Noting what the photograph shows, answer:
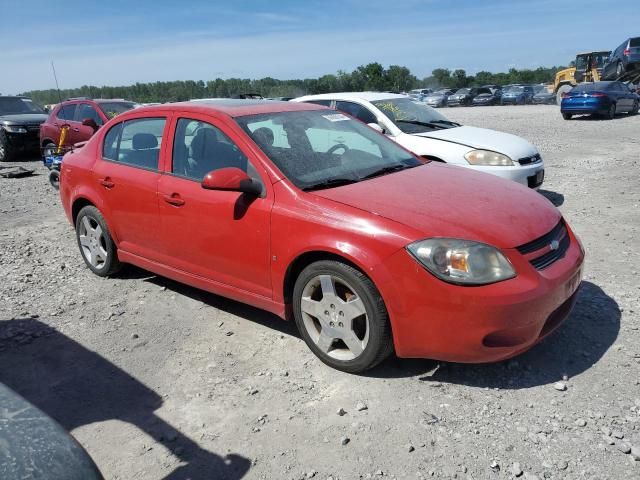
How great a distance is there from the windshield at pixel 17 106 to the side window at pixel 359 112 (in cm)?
1159

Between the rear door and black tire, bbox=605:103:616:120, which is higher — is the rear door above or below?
above

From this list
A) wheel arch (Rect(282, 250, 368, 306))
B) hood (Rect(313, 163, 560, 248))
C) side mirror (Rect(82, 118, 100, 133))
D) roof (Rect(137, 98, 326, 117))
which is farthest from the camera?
side mirror (Rect(82, 118, 100, 133))

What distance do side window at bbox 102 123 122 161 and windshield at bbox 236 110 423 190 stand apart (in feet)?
5.04

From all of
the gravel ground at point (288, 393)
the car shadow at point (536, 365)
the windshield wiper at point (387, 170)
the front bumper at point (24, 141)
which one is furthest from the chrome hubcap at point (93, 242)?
the front bumper at point (24, 141)

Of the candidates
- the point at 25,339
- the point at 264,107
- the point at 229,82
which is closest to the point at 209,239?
the point at 264,107

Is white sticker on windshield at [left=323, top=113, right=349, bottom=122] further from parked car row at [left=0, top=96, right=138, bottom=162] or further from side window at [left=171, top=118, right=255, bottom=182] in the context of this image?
parked car row at [left=0, top=96, right=138, bottom=162]

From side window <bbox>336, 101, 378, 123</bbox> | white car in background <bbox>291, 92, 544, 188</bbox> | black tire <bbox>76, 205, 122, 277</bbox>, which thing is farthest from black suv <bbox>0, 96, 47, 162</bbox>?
black tire <bbox>76, 205, 122, 277</bbox>

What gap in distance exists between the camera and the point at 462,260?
2.99 meters

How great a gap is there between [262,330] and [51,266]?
288cm

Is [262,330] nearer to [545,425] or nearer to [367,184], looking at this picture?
[367,184]

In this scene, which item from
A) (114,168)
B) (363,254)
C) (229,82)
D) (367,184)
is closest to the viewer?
(363,254)

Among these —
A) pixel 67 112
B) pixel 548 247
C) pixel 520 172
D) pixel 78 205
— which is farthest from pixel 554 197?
pixel 67 112

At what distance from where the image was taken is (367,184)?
3.68m

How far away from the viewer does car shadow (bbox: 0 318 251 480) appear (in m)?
2.75
